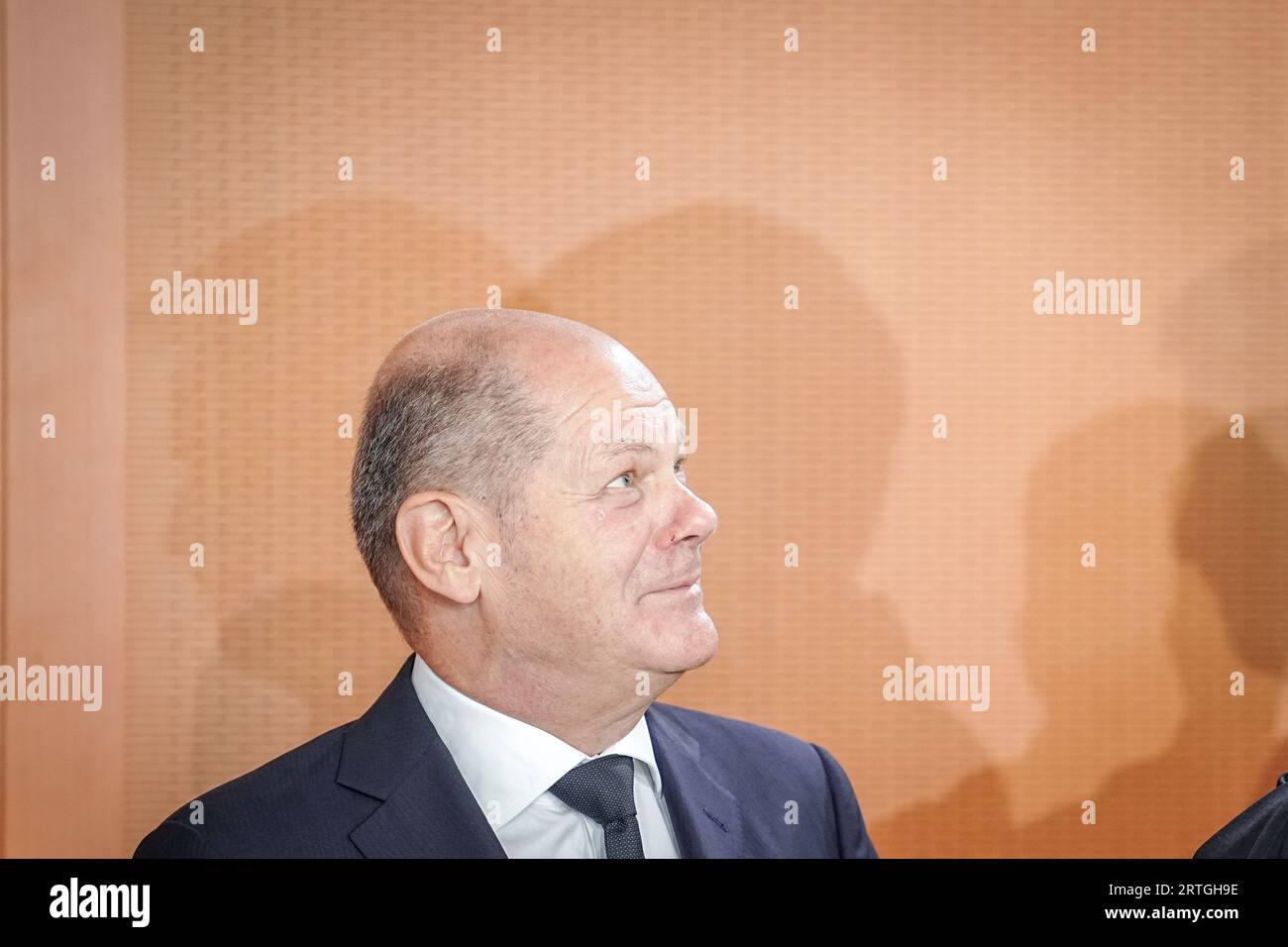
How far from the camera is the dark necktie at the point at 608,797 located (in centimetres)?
145

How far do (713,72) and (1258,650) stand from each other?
1999 mm

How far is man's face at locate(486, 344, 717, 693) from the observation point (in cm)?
146

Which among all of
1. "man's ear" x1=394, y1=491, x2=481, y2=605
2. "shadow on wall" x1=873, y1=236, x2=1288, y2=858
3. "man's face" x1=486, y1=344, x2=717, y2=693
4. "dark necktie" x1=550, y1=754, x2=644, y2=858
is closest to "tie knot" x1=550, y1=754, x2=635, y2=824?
"dark necktie" x1=550, y1=754, x2=644, y2=858

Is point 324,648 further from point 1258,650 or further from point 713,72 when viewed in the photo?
point 1258,650

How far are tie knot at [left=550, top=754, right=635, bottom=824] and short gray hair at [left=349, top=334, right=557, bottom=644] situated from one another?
0.35 m

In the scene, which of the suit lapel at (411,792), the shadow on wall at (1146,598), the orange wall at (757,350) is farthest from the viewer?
the shadow on wall at (1146,598)

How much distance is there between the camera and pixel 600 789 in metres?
1.48

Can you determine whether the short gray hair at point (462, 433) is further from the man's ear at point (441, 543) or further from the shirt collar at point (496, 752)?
the shirt collar at point (496, 752)

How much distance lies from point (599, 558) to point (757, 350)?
125 centimetres

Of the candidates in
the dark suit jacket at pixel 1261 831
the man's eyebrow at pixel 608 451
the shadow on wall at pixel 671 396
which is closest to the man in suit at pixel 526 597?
the man's eyebrow at pixel 608 451

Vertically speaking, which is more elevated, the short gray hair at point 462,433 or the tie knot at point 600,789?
the short gray hair at point 462,433

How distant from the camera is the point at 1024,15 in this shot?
8.56 feet
